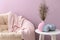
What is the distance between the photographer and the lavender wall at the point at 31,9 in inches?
112

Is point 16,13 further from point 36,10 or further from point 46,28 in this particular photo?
point 46,28

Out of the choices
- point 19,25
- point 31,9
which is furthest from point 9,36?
point 31,9

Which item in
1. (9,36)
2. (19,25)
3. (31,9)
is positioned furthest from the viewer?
(31,9)

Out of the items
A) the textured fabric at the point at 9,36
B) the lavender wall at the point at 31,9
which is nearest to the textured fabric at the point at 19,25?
the lavender wall at the point at 31,9

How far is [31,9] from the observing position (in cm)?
298

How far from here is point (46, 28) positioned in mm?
2328

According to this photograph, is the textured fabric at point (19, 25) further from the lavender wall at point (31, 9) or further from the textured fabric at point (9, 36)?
the textured fabric at point (9, 36)

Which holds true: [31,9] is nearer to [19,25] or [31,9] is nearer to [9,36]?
[19,25]

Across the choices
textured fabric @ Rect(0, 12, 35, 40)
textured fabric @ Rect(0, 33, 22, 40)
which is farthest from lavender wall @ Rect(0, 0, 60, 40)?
textured fabric @ Rect(0, 33, 22, 40)

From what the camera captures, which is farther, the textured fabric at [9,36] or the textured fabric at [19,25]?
the textured fabric at [19,25]

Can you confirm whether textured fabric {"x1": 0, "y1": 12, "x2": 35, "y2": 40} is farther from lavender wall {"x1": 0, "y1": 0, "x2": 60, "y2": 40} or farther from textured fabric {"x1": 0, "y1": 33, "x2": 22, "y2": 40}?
textured fabric {"x1": 0, "y1": 33, "x2": 22, "y2": 40}

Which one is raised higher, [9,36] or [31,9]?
[31,9]

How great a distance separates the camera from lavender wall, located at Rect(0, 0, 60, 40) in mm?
2854

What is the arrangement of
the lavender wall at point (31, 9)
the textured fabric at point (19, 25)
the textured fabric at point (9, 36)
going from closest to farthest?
the textured fabric at point (9, 36) → the textured fabric at point (19, 25) → the lavender wall at point (31, 9)
